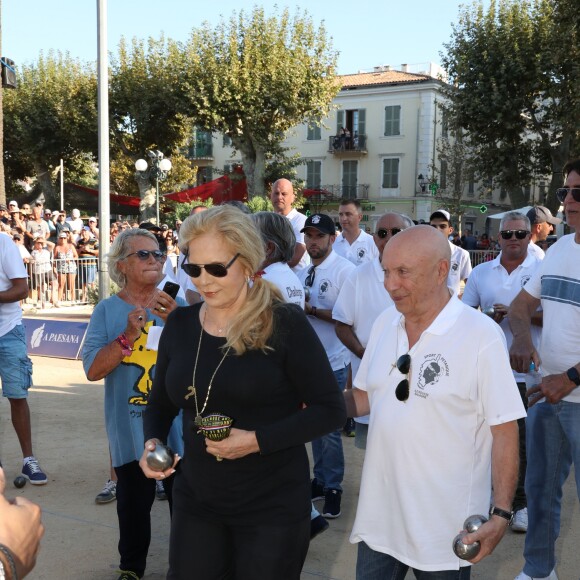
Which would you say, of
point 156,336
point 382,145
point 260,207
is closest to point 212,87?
point 260,207

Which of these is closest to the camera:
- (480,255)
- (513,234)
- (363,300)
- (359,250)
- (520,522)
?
(520,522)

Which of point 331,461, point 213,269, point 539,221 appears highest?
point 539,221

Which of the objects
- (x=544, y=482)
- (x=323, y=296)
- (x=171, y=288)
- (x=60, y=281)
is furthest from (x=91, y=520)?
(x=60, y=281)

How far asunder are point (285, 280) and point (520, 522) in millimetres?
2327

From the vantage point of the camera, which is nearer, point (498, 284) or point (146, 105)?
point (498, 284)

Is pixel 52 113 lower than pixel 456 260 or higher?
higher

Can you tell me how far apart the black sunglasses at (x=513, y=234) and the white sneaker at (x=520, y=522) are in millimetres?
1944

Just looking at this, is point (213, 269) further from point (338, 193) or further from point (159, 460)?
point (338, 193)

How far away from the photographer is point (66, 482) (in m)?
5.62

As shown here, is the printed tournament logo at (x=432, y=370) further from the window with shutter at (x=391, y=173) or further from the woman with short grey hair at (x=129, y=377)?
the window with shutter at (x=391, y=173)

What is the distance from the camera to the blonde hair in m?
2.54

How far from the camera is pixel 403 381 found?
2.53 metres

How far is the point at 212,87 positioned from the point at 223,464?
28650 millimetres

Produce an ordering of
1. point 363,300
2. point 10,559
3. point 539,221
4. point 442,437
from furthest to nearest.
Result: point 539,221 < point 363,300 < point 442,437 < point 10,559
